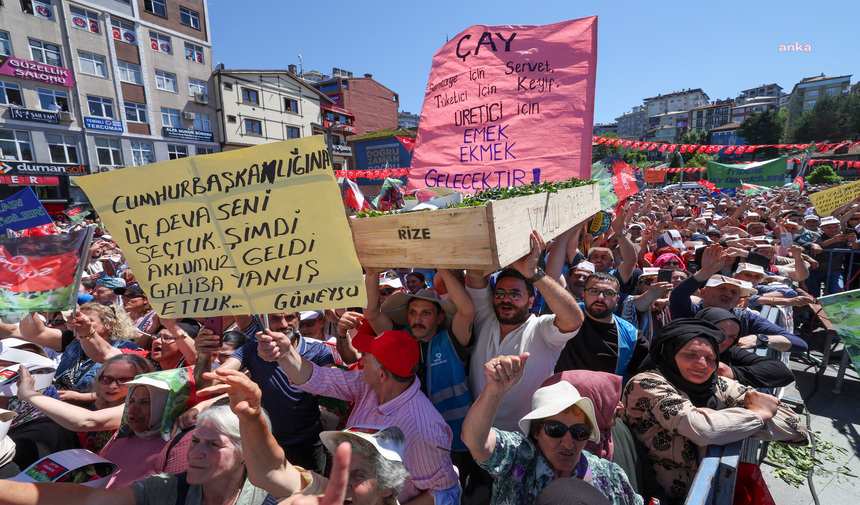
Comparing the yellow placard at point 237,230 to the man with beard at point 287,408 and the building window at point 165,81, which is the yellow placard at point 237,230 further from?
the building window at point 165,81

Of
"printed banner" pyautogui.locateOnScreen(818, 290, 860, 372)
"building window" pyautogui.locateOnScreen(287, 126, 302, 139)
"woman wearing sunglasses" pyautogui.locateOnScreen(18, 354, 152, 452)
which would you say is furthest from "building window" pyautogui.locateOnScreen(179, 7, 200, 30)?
"printed banner" pyautogui.locateOnScreen(818, 290, 860, 372)

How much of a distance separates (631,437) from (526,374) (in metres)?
0.70

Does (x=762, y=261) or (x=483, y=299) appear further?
(x=762, y=261)

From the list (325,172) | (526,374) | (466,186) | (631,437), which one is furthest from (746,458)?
(325,172)

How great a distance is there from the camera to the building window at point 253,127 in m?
34.4

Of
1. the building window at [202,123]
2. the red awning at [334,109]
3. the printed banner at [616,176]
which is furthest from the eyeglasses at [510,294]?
the red awning at [334,109]

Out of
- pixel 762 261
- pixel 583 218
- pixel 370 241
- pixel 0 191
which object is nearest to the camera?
pixel 370 241

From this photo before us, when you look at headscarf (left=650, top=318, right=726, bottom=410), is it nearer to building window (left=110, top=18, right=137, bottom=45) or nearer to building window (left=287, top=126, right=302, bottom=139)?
building window (left=110, top=18, right=137, bottom=45)

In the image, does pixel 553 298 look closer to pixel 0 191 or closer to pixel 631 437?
pixel 631 437

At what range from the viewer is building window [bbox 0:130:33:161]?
2445cm

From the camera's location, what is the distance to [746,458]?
2.54m

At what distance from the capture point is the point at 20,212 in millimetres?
5301

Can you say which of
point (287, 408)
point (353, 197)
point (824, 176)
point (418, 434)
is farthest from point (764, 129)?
point (287, 408)

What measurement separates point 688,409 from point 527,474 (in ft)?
3.27
